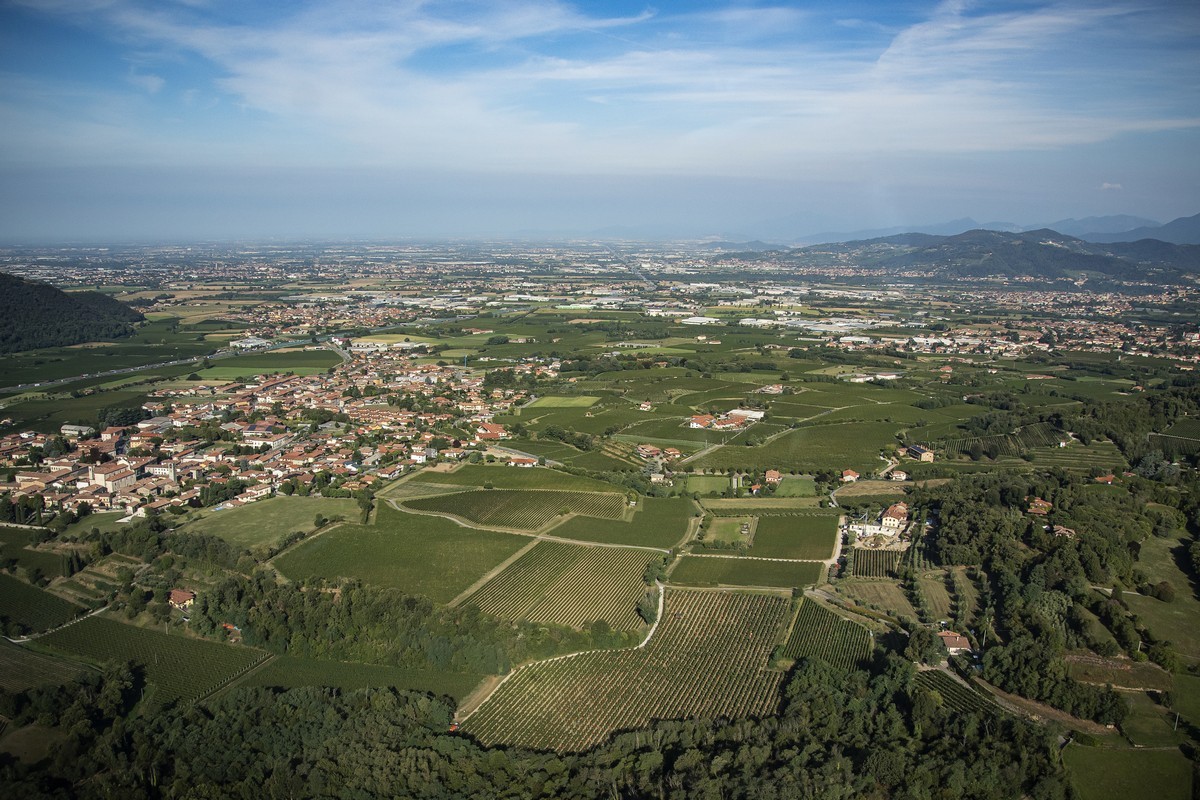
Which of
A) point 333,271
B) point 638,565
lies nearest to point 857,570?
point 638,565

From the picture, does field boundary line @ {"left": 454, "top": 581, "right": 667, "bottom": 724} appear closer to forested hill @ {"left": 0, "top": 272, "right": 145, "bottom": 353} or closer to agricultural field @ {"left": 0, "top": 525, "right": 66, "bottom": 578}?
agricultural field @ {"left": 0, "top": 525, "right": 66, "bottom": 578}

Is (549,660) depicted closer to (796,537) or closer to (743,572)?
(743,572)

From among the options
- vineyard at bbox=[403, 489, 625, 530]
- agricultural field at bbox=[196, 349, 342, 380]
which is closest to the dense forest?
vineyard at bbox=[403, 489, 625, 530]

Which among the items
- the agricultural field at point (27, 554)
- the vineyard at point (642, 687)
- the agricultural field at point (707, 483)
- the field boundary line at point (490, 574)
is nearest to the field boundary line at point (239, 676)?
the field boundary line at point (490, 574)

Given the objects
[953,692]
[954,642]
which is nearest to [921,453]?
[954,642]

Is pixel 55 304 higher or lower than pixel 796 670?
higher

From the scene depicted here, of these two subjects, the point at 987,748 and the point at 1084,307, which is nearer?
the point at 987,748

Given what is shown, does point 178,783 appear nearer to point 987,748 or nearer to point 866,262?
point 987,748
